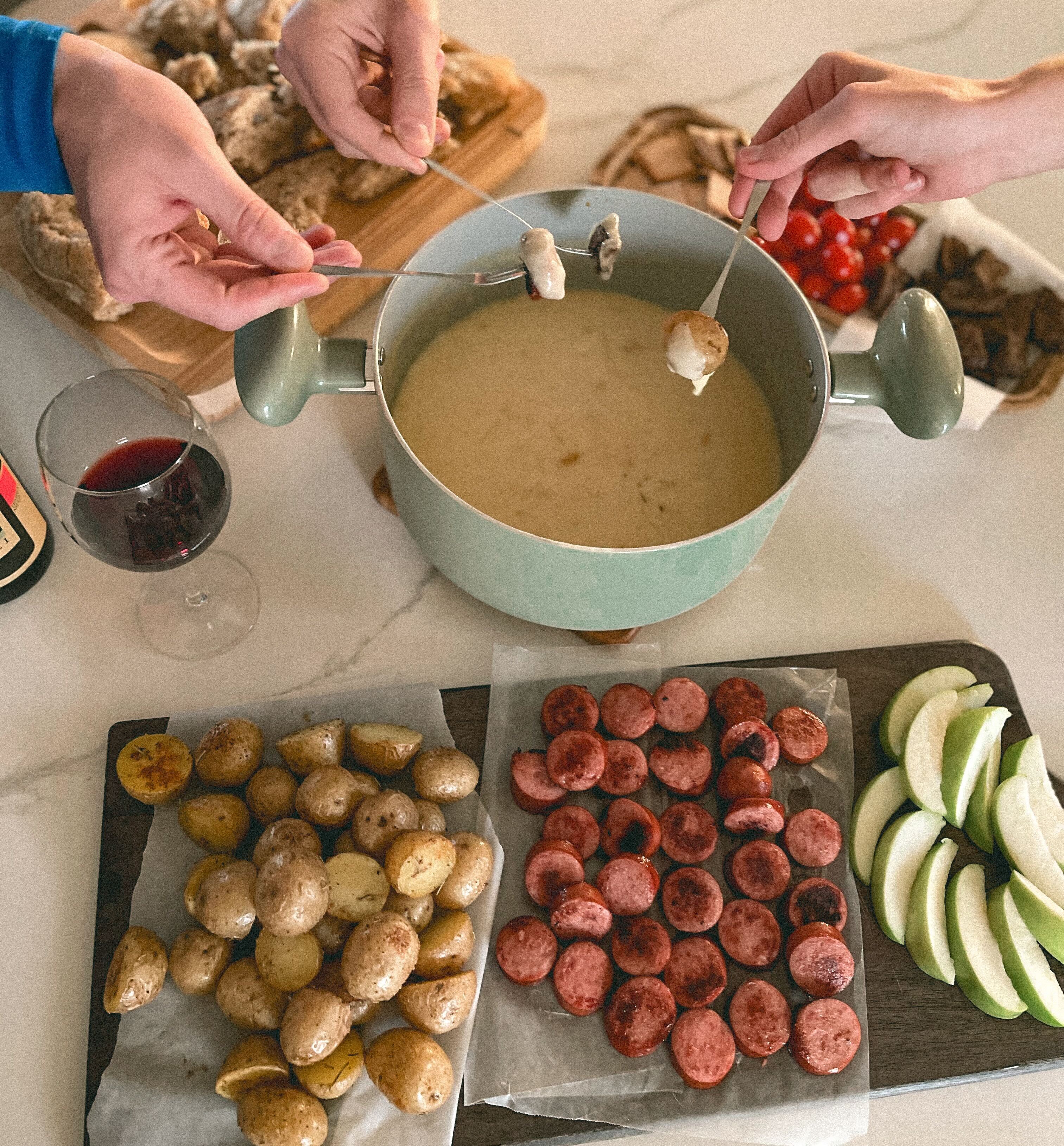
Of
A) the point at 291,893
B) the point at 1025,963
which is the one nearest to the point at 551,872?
the point at 291,893

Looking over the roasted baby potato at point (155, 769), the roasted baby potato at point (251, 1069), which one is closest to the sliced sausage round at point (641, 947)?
the roasted baby potato at point (251, 1069)

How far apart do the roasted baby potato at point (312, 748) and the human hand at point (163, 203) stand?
0.40m

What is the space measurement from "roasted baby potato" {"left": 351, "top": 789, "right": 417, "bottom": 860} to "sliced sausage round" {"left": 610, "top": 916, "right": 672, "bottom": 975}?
9.2 inches

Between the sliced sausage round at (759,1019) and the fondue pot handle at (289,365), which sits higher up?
the fondue pot handle at (289,365)

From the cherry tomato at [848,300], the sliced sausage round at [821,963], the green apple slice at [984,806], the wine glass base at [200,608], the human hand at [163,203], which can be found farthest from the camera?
the cherry tomato at [848,300]

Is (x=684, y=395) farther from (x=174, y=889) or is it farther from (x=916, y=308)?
(x=174, y=889)

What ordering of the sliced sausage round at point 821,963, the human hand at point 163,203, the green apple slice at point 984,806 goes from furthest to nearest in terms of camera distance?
the green apple slice at point 984,806 → the sliced sausage round at point 821,963 → the human hand at point 163,203

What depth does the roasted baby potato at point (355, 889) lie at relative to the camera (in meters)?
0.93

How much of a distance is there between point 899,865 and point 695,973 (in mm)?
245

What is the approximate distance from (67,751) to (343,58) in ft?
2.62

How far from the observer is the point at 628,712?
1087 mm

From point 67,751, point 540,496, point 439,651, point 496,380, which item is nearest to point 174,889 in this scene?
point 67,751

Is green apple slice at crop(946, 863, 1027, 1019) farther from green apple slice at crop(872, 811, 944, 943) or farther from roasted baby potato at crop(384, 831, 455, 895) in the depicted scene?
roasted baby potato at crop(384, 831, 455, 895)

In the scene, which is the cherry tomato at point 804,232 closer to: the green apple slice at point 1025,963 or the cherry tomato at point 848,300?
the cherry tomato at point 848,300
